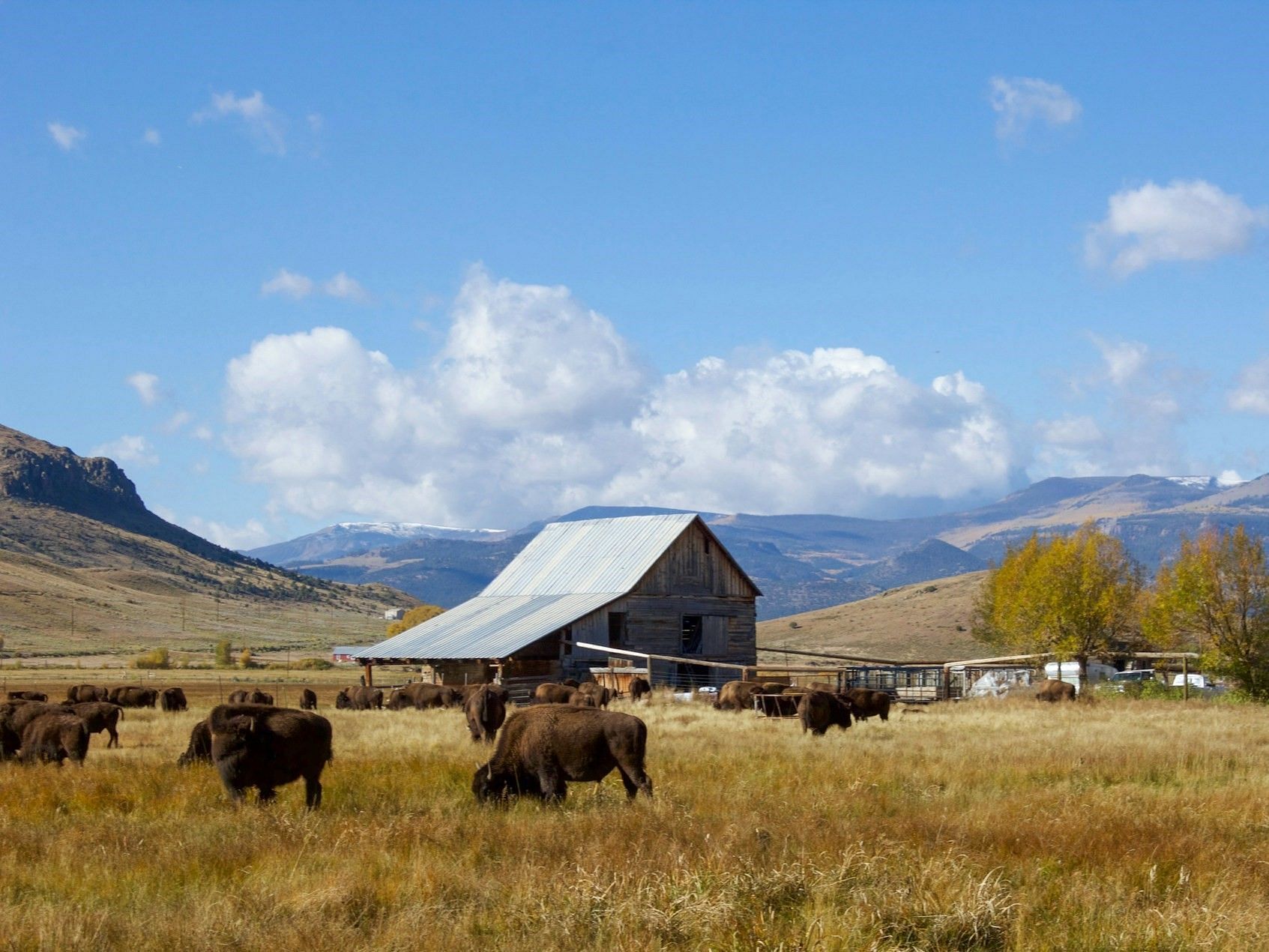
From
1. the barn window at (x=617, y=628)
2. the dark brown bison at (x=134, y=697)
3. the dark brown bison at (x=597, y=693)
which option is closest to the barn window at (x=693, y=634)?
the barn window at (x=617, y=628)

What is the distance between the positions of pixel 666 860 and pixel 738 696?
84.1 ft

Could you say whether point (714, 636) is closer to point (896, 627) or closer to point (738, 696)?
point (738, 696)

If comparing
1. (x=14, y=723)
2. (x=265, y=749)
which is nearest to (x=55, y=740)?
(x=14, y=723)

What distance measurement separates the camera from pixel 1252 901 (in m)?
9.13

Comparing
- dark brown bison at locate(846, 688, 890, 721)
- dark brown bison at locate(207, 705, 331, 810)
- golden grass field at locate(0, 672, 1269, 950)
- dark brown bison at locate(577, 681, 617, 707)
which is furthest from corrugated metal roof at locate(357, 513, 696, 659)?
dark brown bison at locate(207, 705, 331, 810)

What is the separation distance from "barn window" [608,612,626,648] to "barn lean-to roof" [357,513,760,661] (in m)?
0.86

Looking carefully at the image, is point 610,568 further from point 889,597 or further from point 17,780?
point 889,597

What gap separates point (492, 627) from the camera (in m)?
47.4

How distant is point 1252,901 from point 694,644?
139 ft

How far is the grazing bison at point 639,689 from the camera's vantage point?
130 ft

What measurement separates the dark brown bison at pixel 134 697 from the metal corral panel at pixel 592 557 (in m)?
15.7

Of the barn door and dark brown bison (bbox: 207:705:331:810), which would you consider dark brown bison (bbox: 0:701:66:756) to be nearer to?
dark brown bison (bbox: 207:705:331:810)

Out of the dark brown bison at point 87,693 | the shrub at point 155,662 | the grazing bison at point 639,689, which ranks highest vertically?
the dark brown bison at point 87,693

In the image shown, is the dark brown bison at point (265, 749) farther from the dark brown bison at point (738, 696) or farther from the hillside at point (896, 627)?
the hillside at point (896, 627)
